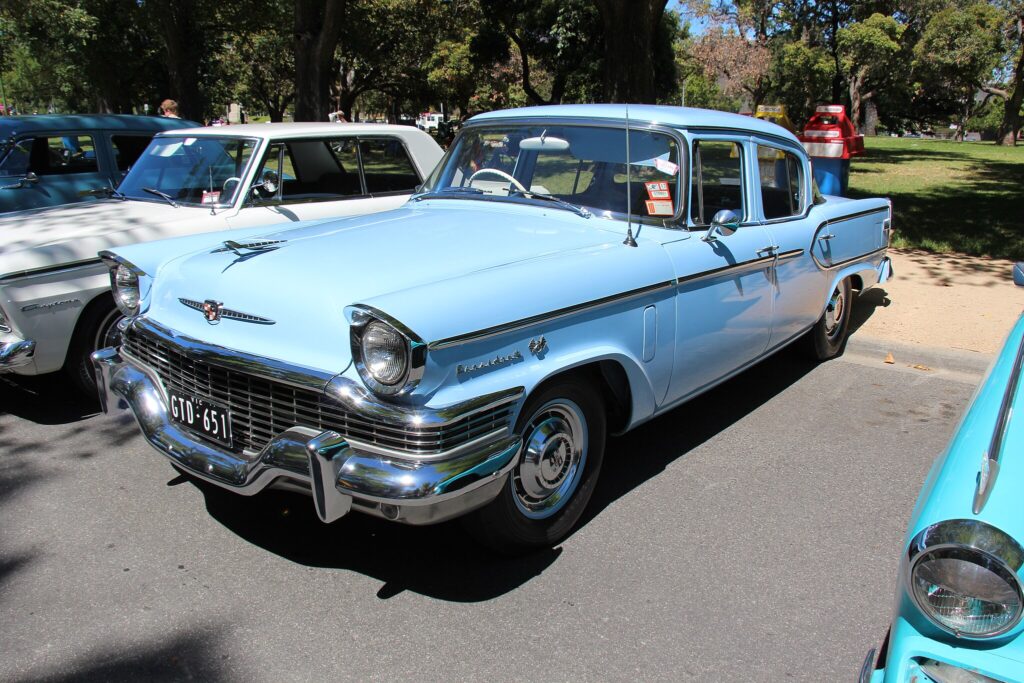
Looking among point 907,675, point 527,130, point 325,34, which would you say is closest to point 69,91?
point 325,34

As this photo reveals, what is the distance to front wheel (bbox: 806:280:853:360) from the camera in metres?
5.76

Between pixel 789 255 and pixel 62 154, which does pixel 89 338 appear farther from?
pixel 789 255

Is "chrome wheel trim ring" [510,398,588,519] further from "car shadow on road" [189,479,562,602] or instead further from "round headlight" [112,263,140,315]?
"round headlight" [112,263,140,315]

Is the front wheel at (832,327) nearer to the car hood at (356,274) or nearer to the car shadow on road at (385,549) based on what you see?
the car hood at (356,274)

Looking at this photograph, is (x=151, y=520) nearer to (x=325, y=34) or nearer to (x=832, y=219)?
(x=832, y=219)

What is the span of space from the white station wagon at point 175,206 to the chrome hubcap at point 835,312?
354cm

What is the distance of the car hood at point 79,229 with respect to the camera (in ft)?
14.9

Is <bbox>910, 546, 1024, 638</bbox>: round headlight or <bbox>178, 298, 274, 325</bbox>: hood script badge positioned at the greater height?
<bbox>178, 298, 274, 325</bbox>: hood script badge

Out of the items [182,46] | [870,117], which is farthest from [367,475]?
[870,117]

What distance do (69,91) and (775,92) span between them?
42.4 metres

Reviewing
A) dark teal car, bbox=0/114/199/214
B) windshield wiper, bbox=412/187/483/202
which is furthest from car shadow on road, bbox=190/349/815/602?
dark teal car, bbox=0/114/199/214

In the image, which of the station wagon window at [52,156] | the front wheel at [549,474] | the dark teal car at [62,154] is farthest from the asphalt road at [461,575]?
the station wagon window at [52,156]

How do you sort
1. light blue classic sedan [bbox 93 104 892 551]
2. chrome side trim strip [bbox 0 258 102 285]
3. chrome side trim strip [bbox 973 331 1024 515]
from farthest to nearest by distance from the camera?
chrome side trim strip [bbox 0 258 102 285], light blue classic sedan [bbox 93 104 892 551], chrome side trim strip [bbox 973 331 1024 515]

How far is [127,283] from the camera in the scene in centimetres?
367
